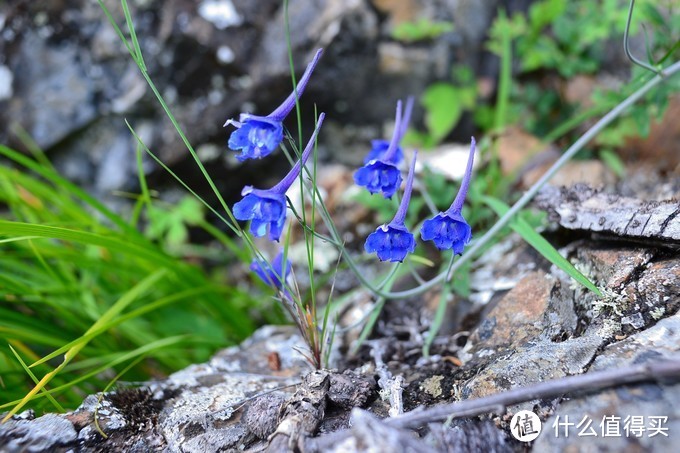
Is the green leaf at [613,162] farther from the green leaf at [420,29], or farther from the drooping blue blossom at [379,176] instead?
the drooping blue blossom at [379,176]

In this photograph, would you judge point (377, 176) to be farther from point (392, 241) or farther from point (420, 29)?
point (420, 29)

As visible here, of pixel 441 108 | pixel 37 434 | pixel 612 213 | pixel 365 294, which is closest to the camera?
pixel 37 434

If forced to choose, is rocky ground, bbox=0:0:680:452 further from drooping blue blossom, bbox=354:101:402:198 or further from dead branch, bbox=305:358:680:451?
drooping blue blossom, bbox=354:101:402:198

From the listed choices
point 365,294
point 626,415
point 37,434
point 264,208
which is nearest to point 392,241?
point 264,208

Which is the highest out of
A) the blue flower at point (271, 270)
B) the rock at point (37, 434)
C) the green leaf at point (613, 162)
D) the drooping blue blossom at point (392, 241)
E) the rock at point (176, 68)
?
the rock at point (176, 68)

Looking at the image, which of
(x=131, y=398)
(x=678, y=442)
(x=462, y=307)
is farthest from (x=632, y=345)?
(x=131, y=398)

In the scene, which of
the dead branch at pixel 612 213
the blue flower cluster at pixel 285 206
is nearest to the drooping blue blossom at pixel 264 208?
the blue flower cluster at pixel 285 206

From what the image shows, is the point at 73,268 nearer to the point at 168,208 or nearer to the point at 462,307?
the point at 168,208

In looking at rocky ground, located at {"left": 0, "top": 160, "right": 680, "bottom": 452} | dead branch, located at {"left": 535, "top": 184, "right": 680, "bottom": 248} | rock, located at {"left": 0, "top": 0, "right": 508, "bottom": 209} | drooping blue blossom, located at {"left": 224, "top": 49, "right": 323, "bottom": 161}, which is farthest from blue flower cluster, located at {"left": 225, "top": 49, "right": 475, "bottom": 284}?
rock, located at {"left": 0, "top": 0, "right": 508, "bottom": 209}
